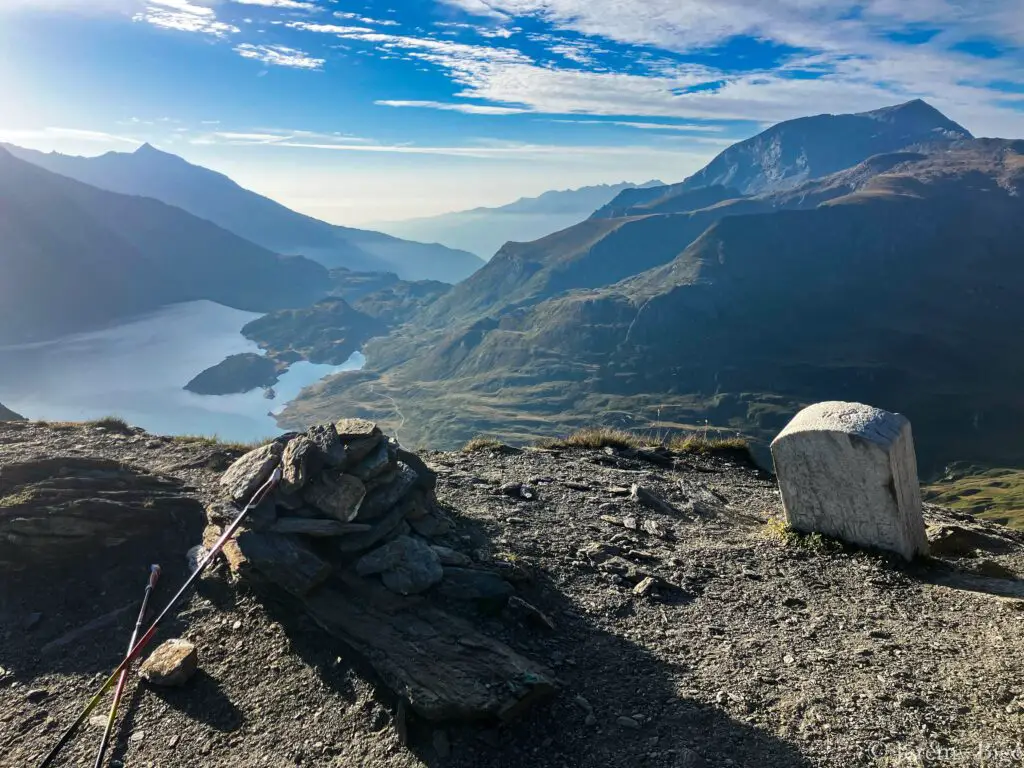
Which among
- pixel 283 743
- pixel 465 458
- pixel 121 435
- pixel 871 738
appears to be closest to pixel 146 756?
pixel 283 743

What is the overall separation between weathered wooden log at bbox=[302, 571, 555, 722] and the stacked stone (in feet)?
1.04

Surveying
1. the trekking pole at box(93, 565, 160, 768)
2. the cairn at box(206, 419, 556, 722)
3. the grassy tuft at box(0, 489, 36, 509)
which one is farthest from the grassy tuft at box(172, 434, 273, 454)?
the trekking pole at box(93, 565, 160, 768)

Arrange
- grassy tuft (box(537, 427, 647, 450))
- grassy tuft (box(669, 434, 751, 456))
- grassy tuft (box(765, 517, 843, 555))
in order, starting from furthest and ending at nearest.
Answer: grassy tuft (box(669, 434, 751, 456)), grassy tuft (box(537, 427, 647, 450)), grassy tuft (box(765, 517, 843, 555))

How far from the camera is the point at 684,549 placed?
12.0 m

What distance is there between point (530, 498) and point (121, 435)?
12.8 m

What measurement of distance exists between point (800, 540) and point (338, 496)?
29.4 ft

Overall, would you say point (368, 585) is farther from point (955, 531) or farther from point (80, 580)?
point (955, 531)

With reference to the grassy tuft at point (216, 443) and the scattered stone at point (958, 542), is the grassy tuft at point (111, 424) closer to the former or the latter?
the grassy tuft at point (216, 443)

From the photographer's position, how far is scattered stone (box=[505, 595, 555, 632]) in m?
8.77

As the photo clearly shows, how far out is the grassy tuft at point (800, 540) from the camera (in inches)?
467

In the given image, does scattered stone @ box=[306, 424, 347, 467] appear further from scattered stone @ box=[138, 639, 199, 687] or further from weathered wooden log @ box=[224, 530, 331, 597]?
scattered stone @ box=[138, 639, 199, 687]

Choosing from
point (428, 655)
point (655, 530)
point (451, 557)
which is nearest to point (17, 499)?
point (451, 557)

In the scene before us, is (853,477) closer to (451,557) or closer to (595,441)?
(451,557)

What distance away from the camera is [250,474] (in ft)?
33.7
